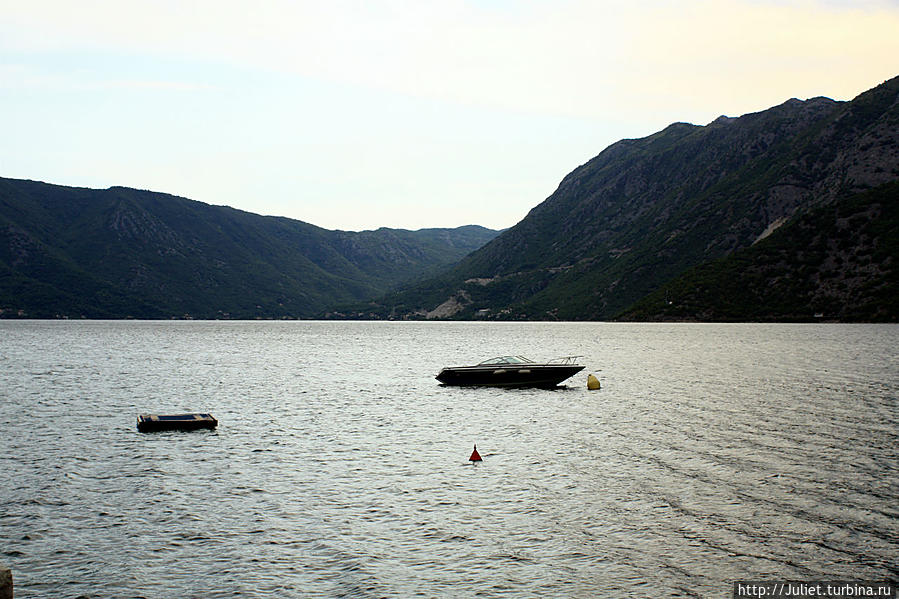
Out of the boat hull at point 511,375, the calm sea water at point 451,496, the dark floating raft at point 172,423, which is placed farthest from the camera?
the boat hull at point 511,375

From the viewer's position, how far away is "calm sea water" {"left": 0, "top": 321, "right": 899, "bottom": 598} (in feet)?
73.5

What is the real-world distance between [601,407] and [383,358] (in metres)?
85.3

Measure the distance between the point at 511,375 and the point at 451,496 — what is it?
2032 inches

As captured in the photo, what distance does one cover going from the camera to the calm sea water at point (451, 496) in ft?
73.5

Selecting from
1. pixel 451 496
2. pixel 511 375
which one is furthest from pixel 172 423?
pixel 511 375

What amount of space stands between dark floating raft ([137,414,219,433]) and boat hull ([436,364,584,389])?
1471 inches

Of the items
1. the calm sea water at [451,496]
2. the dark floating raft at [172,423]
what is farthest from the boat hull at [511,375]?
the dark floating raft at [172,423]

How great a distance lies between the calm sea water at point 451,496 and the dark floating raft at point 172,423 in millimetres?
1136

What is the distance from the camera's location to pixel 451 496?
32.6 metres

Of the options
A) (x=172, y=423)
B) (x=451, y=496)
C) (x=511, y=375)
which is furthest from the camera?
(x=511, y=375)

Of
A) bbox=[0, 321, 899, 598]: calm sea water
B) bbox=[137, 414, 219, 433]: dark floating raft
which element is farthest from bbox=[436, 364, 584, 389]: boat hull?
bbox=[137, 414, 219, 433]: dark floating raft

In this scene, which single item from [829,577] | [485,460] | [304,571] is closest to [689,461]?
[485,460]

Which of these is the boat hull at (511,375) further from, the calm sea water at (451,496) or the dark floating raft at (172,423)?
the dark floating raft at (172,423)

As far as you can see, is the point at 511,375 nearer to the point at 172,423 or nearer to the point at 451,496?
the point at 172,423
